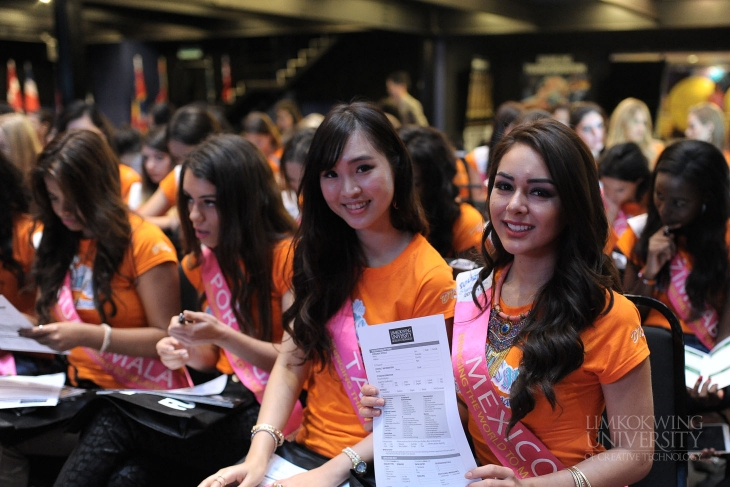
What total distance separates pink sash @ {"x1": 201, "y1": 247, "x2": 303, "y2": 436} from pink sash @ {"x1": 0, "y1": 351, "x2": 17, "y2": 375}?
704mm

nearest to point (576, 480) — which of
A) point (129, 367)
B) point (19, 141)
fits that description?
point (129, 367)

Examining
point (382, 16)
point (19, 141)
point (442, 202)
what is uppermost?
point (382, 16)

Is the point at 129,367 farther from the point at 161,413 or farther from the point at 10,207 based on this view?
the point at 10,207

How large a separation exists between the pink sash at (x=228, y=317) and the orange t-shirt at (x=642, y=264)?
1.22 meters

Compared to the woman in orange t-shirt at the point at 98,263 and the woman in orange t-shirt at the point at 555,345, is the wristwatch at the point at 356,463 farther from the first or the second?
the woman in orange t-shirt at the point at 98,263

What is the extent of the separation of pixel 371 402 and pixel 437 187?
152 cm

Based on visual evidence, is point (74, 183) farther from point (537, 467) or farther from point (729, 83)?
point (729, 83)

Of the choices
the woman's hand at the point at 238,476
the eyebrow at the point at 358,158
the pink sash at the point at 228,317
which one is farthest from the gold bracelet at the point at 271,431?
the eyebrow at the point at 358,158

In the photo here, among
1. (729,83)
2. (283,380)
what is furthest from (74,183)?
(729,83)

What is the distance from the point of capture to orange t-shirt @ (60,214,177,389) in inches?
93.4

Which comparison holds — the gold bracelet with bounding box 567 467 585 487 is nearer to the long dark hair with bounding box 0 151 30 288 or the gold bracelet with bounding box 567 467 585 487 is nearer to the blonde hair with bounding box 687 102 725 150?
the long dark hair with bounding box 0 151 30 288

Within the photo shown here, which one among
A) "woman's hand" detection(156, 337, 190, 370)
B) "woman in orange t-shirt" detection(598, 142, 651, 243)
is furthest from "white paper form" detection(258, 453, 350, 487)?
"woman in orange t-shirt" detection(598, 142, 651, 243)

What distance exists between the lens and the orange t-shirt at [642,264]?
7.98ft

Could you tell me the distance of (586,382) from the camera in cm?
146
